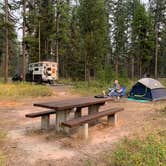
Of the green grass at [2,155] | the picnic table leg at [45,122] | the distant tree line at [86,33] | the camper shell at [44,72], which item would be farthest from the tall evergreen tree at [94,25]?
the green grass at [2,155]

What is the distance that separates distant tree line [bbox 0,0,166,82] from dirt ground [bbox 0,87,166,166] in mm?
14505

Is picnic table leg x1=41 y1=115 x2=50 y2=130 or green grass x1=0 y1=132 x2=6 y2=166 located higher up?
picnic table leg x1=41 y1=115 x2=50 y2=130

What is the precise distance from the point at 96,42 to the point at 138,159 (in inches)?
1006

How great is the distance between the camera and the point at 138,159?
3729mm

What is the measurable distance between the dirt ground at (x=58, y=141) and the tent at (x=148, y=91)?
14.3 ft

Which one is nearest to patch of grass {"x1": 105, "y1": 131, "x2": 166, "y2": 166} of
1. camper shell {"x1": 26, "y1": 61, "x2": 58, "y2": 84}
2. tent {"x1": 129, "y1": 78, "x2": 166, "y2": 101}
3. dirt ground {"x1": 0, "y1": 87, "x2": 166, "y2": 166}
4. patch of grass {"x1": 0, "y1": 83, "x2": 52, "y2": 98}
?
dirt ground {"x1": 0, "y1": 87, "x2": 166, "y2": 166}

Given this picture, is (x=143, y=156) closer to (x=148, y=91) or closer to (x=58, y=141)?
(x=58, y=141)

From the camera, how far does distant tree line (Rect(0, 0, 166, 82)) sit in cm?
2480

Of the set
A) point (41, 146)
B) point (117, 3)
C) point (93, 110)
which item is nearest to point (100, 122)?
point (93, 110)

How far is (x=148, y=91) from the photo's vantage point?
42.7 ft

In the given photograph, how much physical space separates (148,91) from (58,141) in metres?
8.23

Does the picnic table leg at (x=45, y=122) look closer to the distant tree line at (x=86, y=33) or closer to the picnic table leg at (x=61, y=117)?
the picnic table leg at (x=61, y=117)

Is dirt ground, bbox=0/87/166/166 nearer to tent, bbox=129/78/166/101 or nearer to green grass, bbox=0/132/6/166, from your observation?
green grass, bbox=0/132/6/166

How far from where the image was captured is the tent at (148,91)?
12930 millimetres
